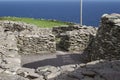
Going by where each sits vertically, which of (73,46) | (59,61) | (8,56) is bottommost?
(59,61)

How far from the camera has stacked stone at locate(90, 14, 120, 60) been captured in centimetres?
1595

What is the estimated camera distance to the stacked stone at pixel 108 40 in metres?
15.9

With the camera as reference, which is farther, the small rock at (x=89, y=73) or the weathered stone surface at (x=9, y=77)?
the small rock at (x=89, y=73)

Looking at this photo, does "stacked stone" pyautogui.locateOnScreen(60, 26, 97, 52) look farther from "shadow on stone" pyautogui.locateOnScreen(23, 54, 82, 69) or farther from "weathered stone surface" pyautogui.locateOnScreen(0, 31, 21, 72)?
"weathered stone surface" pyautogui.locateOnScreen(0, 31, 21, 72)

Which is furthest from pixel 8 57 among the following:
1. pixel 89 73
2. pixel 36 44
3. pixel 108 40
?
pixel 36 44

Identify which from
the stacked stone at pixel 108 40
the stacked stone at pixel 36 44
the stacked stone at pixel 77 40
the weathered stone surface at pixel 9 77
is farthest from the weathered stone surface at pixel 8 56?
the stacked stone at pixel 77 40

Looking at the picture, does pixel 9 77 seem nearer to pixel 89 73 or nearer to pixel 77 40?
pixel 89 73

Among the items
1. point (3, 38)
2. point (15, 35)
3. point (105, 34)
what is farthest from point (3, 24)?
point (105, 34)

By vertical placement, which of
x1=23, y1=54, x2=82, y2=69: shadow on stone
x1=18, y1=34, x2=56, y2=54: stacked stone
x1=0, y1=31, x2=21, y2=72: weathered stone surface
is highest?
x1=0, y1=31, x2=21, y2=72: weathered stone surface

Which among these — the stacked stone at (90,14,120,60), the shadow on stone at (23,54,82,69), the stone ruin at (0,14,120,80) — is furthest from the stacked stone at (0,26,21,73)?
the stacked stone at (90,14,120,60)

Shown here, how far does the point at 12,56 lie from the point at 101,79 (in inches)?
165

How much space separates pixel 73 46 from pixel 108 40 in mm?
4986

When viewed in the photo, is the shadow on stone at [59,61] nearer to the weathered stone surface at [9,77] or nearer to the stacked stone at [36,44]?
the stacked stone at [36,44]

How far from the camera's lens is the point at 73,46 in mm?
21125
